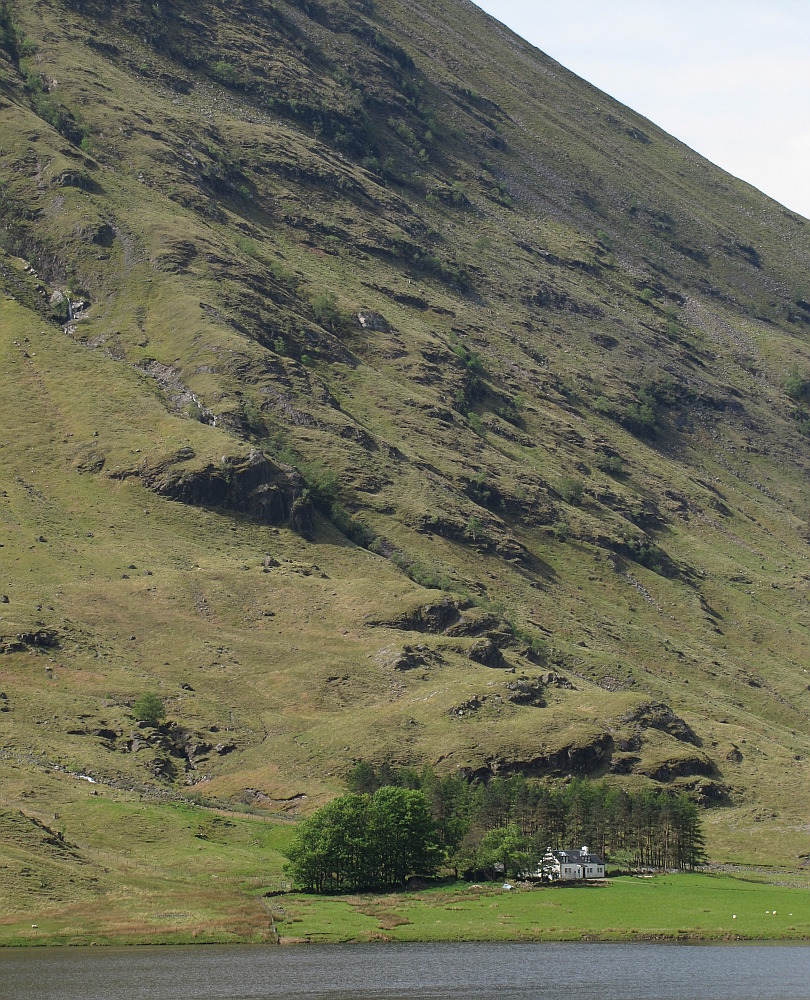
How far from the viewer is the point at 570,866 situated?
132m

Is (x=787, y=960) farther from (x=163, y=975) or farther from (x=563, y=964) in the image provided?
(x=163, y=975)

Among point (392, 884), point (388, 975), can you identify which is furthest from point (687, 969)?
point (392, 884)

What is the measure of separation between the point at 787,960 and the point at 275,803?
69.9 metres

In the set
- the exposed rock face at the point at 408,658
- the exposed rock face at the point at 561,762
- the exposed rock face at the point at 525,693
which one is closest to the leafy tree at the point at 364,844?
the exposed rock face at the point at 561,762

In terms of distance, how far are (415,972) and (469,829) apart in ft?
137

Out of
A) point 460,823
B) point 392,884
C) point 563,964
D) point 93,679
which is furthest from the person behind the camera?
point 93,679

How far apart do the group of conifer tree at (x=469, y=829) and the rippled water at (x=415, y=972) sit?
63.5ft

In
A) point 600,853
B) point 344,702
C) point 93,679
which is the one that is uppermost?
point 600,853

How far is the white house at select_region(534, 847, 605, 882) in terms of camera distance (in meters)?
132

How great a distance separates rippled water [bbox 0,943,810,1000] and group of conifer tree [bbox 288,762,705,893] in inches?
762

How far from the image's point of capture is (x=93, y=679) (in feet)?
570

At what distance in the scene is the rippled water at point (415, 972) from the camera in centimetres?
8981

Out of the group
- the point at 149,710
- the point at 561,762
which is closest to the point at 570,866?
the point at 561,762

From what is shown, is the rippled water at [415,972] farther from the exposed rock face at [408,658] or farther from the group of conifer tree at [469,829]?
the exposed rock face at [408,658]
